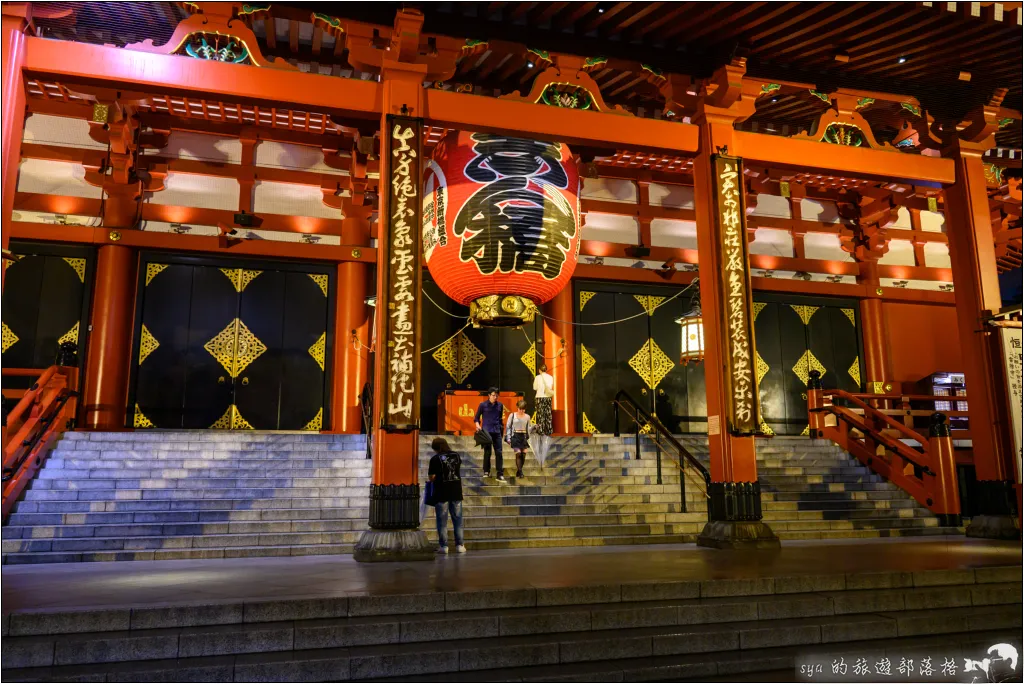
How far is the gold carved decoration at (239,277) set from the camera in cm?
1219

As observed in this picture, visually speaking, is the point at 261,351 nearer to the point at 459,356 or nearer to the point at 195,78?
the point at 459,356

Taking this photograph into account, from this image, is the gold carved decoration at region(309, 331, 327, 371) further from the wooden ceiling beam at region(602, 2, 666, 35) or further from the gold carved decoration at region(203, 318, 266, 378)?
the wooden ceiling beam at region(602, 2, 666, 35)

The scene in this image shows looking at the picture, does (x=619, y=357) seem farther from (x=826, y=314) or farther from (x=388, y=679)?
(x=388, y=679)

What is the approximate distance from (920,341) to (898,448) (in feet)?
19.3

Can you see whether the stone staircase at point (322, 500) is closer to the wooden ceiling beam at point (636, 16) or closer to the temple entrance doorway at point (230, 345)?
the temple entrance doorway at point (230, 345)

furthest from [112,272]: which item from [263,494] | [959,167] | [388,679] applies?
[959,167]

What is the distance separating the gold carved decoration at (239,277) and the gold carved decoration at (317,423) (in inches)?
94.9

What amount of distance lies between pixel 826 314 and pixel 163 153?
12456mm

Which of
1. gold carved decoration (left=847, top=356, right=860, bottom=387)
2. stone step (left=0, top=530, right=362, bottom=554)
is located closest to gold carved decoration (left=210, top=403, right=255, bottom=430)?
stone step (left=0, top=530, right=362, bottom=554)

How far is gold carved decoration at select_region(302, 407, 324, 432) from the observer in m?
12.1

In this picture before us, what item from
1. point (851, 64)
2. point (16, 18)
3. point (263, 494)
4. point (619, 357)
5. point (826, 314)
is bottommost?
point (263, 494)

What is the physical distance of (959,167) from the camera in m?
8.75

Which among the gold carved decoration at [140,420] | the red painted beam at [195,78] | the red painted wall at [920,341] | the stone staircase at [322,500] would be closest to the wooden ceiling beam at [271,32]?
the red painted beam at [195,78]

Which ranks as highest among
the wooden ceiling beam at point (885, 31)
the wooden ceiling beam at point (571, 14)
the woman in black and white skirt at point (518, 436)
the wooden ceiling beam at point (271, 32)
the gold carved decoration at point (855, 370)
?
the wooden ceiling beam at point (271, 32)
